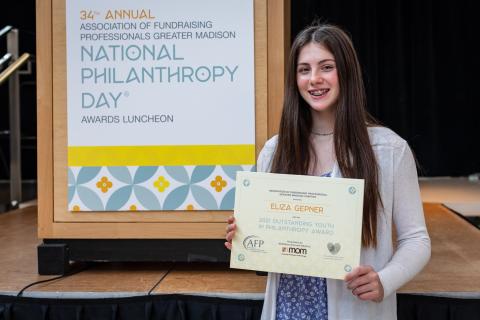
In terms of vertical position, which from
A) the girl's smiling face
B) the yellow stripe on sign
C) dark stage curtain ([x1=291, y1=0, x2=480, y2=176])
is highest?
dark stage curtain ([x1=291, y1=0, x2=480, y2=176])

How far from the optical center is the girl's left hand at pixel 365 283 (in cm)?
115

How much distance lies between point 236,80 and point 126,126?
A: 0.43 metres

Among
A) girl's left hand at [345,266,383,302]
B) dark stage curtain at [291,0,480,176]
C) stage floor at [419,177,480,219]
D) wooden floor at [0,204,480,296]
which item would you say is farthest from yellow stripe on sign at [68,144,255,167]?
dark stage curtain at [291,0,480,176]

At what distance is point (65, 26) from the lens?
6.68ft

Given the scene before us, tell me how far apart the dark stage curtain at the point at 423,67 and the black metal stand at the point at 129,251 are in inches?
203

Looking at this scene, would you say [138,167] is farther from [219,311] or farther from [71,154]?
[219,311]

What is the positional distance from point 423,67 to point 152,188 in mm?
5622

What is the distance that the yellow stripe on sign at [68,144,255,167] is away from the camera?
6.57 ft

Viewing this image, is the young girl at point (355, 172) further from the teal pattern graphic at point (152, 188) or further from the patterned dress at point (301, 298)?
the teal pattern graphic at point (152, 188)

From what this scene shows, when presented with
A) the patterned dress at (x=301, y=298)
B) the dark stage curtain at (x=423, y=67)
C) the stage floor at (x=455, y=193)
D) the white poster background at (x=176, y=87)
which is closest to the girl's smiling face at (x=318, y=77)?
the patterned dress at (x=301, y=298)

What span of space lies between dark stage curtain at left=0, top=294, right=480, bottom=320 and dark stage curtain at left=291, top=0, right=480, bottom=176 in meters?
5.26

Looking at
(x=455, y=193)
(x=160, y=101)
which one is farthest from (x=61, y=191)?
(x=455, y=193)

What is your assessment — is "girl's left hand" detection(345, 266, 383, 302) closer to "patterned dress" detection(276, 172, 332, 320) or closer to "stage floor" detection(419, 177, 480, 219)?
"patterned dress" detection(276, 172, 332, 320)

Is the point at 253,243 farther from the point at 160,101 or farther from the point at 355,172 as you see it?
the point at 160,101
